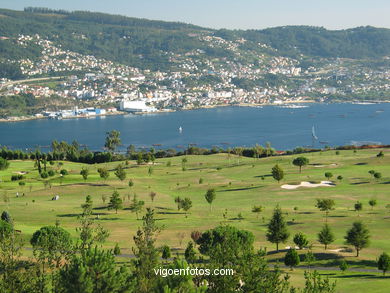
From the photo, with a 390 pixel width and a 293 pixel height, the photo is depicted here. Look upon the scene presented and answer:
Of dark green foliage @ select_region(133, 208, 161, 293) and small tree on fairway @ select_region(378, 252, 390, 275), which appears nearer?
dark green foliage @ select_region(133, 208, 161, 293)

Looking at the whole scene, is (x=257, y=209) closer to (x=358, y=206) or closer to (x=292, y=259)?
(x=358, y=206)

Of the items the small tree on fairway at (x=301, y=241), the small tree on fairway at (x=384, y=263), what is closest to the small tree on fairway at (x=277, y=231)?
the small tree on fairway at (x=301, y=241)

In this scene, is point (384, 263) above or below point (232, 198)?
above

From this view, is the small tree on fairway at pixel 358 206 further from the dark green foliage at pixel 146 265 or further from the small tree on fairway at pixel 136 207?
the dark green foliage at pixel 146 265

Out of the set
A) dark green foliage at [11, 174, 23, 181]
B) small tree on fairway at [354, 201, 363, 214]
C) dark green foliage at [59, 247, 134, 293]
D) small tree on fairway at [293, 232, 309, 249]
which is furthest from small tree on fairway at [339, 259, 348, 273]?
dark green foliage at [11, 174, 23, 181]

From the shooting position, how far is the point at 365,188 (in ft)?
228

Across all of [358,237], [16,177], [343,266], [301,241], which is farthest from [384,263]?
[16,177]

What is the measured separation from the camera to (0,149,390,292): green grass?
46500 mm

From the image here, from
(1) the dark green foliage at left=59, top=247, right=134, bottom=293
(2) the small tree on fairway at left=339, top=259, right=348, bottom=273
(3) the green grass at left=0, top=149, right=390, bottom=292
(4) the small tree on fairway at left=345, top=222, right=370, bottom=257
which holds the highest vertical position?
(1) the dark green foliage at left=59, top=247, right=134, bottom=293

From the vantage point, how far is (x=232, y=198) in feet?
225

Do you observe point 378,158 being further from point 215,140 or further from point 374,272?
point 215,140

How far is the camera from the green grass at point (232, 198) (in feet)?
153

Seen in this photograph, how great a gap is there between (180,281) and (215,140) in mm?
165260

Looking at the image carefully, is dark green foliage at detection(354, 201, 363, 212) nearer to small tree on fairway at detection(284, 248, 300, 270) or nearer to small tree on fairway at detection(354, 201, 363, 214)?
small tree on fairway at detection(354, 201, 363, 214)
